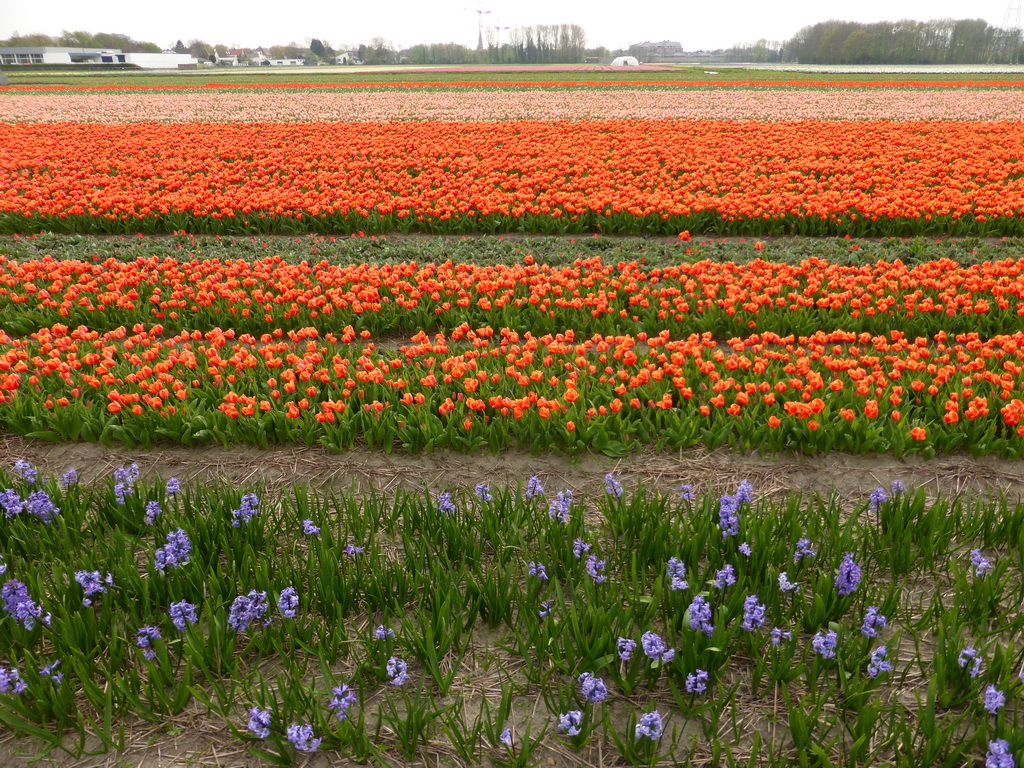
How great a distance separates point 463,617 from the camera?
2963 millimetres

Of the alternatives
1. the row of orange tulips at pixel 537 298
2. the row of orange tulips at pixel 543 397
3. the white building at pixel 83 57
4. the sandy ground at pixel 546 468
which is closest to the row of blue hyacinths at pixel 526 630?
the sandy ground at pixel 546 468

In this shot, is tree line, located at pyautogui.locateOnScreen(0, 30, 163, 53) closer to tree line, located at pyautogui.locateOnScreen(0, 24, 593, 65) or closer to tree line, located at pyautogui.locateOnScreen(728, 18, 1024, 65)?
tree line, located at pyautogui.locateOnScreen(0, 24, 593, 65)

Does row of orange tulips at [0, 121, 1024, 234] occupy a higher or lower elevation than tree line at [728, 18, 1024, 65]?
lower

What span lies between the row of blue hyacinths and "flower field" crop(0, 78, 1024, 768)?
0.02m

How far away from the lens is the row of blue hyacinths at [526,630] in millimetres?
2387

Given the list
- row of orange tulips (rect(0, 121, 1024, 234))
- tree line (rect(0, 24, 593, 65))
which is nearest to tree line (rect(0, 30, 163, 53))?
tree line (rect(0, 24, 593, 65))

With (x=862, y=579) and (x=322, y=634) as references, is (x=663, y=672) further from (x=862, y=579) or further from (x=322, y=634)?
(x=322, y=634)

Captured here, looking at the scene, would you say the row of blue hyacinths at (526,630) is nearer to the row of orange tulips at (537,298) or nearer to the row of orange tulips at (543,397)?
the row of orange tulips at (543,397)

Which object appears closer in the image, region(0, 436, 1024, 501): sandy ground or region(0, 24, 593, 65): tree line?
region(0, 436, 1024, 501): sandy ground

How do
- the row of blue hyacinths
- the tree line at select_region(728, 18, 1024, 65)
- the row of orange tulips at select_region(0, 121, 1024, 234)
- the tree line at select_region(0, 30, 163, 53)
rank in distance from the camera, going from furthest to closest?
the tree line at select_region(0, 30, 163, 53), the tree line at select_region(728, 18, 1024, 65), the row of orange tulips at select_region(0, 121, 1024, 234), the row of blue hyacinths

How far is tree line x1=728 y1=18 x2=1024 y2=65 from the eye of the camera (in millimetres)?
84438

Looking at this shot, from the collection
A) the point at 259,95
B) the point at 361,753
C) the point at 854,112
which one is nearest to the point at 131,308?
the point at 361,753

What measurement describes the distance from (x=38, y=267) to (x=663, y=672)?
8.44m

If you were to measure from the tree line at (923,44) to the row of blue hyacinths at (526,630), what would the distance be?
100 meters
